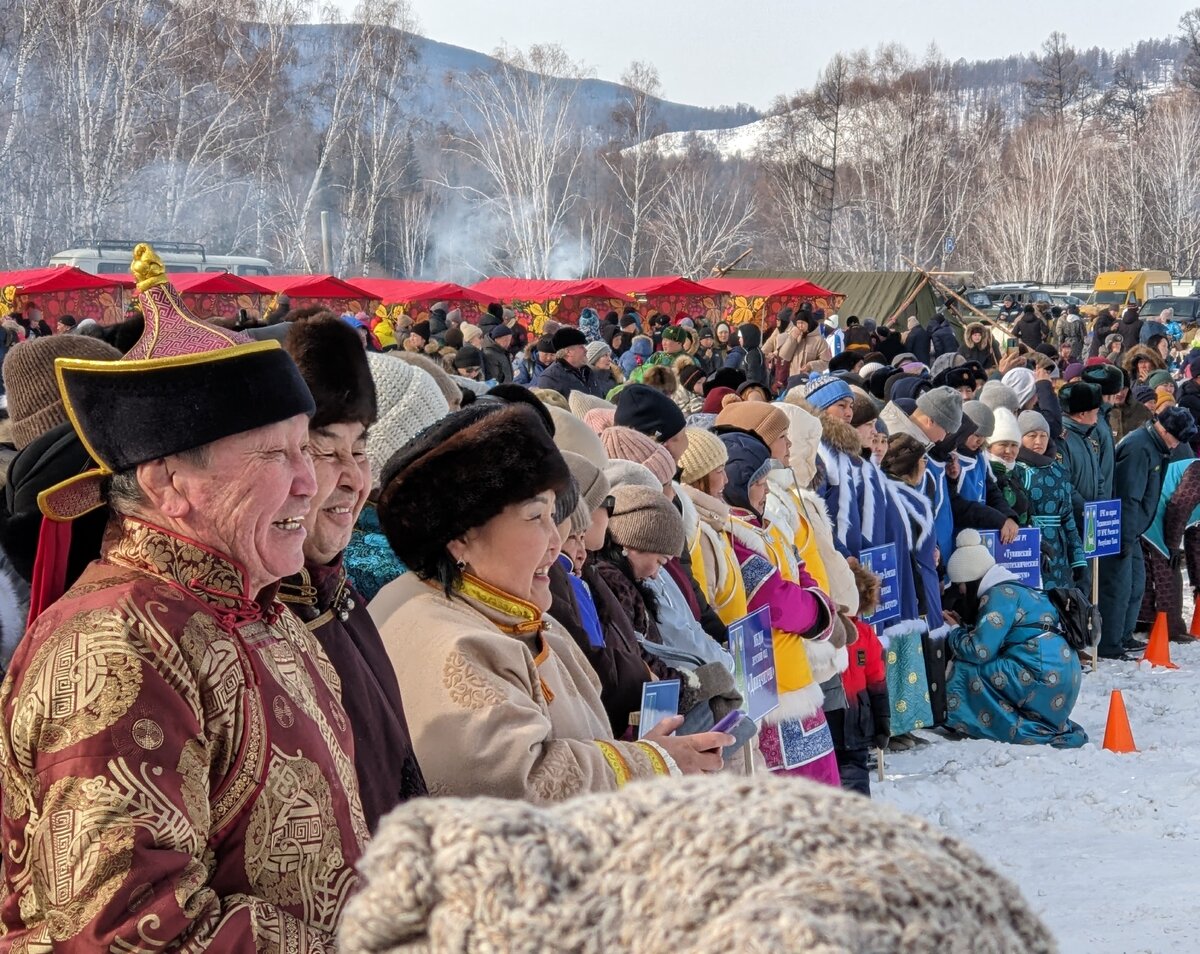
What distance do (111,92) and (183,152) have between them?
329cm

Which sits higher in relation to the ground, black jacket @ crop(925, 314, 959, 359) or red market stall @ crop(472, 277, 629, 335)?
red market stall @ crop(472, 277, 629, 335)

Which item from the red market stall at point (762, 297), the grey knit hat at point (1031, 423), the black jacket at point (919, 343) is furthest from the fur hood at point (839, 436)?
the red market stall at point (762, 297)

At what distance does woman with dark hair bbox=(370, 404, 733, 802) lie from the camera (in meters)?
2.12

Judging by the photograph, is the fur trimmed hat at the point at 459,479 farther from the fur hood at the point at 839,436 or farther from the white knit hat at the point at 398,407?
the fur hood at the point at 839,436

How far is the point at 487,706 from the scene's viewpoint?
2125 millimetres

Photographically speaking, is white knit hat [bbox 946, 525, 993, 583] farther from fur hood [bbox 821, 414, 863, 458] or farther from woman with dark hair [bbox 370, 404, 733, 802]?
woman with dark hair [bbox 370, 404, 733, 802]

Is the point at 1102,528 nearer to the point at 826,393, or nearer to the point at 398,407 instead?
the point at 826,393

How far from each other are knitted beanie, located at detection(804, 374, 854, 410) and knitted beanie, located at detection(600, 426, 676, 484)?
2212 millimetres

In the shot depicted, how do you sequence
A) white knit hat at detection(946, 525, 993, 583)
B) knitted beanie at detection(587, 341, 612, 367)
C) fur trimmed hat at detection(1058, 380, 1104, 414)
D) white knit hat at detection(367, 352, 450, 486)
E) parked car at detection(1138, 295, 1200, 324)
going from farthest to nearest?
parked car at detection(1138, 295, 1200, 324) < knitted beanie at detection(587, 341, 612, 367) < fur trimmed hat at detection(1058, 380, 1104, 414) < white knit hat at detection(946, 525, 993, 583) < white knit hat at detection(367, 352, 450, 486)

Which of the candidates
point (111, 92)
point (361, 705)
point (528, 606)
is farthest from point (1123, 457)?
point (111, 92)

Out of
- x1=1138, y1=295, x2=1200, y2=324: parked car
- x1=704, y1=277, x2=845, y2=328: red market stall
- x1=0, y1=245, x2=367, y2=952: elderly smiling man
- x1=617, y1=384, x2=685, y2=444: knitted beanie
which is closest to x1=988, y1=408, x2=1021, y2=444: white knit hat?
→ x1=617, y1=384, x2=685, y2=444: knitted beanie

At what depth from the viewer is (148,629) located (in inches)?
59.5

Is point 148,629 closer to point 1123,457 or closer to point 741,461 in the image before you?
point 741,461

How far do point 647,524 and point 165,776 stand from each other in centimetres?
218
